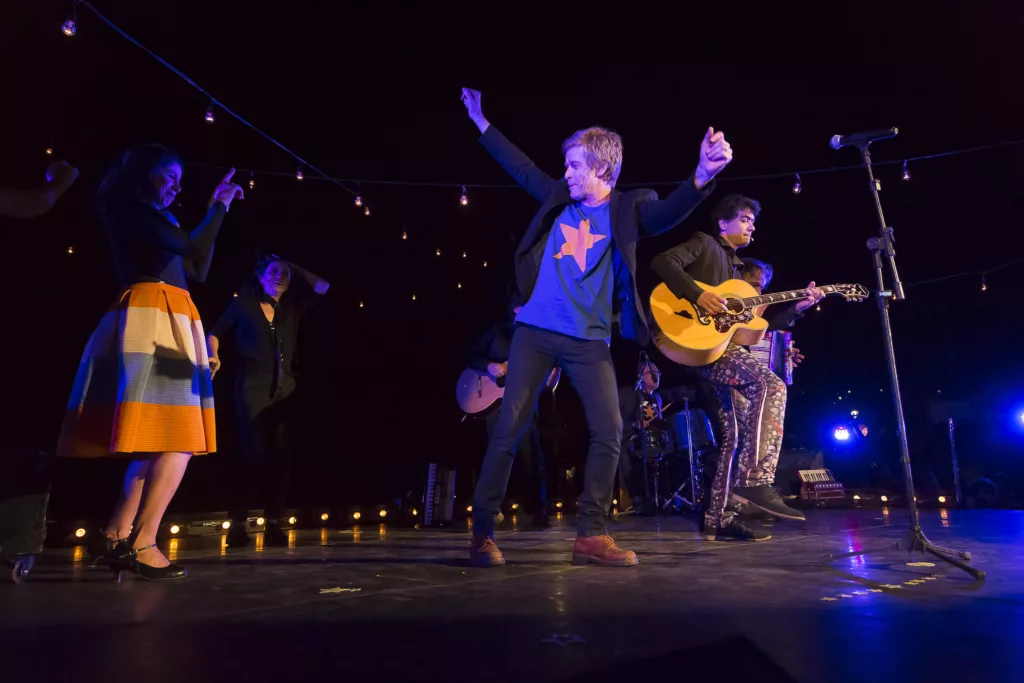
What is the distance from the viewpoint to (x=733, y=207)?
4.21 meters

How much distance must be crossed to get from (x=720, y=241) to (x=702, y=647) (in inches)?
132

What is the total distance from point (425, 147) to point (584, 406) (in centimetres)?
438

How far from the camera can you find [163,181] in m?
2.96

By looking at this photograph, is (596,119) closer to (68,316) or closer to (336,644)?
(68,316)

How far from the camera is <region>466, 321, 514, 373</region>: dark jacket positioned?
193 inches

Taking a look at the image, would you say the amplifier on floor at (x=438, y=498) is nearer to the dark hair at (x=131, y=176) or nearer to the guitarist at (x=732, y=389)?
the guitarist at (x=732, y=389)

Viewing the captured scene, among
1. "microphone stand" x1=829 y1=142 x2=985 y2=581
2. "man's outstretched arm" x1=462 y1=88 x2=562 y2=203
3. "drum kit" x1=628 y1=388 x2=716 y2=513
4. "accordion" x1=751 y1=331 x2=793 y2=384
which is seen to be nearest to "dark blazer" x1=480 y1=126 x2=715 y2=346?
"man's outstretched arm" x1=462 y1=88 x2=562 y2=203

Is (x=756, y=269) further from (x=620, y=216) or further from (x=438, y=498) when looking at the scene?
(x=438, y=498)

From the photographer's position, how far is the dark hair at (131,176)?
113 inches

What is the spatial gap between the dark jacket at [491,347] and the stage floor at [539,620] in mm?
2111

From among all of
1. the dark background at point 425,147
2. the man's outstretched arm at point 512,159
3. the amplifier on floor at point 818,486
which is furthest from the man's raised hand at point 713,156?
the amplifier on floor at point 818,486

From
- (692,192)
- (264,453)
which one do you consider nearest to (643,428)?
(264,453)

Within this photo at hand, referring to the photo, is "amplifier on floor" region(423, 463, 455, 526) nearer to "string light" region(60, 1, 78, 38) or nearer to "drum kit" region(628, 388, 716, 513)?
"drum kit" region(628, 388, 716, 513)

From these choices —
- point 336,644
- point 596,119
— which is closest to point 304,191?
point 596,119
